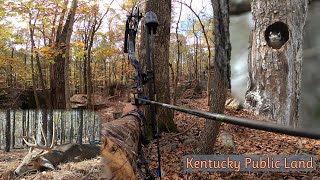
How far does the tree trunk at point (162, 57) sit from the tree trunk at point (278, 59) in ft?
7.75

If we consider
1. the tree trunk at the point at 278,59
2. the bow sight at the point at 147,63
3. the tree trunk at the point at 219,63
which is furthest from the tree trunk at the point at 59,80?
the tree trunk at the point at 278,59

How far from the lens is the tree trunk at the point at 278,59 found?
175 cm

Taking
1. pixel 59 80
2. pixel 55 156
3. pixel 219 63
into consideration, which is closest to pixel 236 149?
pixel 219 63

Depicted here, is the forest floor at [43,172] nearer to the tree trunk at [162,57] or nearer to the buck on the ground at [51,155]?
the buck on the ground at [51,155]

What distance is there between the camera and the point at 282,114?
1768 mm

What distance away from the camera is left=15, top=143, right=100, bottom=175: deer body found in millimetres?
5237

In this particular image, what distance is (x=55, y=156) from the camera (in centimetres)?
645

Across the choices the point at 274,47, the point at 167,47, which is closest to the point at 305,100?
the point at 274,47

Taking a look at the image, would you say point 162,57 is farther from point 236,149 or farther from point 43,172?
point 43,172

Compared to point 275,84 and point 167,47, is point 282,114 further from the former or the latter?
point 167,47

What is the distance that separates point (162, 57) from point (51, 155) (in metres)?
4.01

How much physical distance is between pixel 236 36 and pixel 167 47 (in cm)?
195

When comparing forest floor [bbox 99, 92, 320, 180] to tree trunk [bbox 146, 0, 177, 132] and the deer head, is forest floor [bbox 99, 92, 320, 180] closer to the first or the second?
tree trunk [bbox 146, 0, 177, 132]

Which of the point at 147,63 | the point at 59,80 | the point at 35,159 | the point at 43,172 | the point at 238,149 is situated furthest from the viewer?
the point at 35,159
